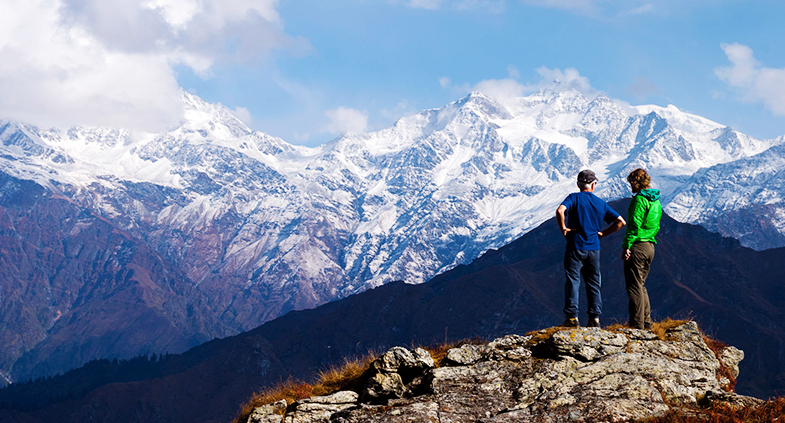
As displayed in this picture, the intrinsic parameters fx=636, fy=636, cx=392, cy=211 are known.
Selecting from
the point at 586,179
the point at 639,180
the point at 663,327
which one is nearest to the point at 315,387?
the point at 586,179

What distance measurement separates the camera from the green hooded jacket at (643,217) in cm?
1447

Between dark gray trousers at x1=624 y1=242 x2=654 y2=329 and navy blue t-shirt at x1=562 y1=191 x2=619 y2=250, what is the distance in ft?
3.98

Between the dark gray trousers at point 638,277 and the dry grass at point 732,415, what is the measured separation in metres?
4.37

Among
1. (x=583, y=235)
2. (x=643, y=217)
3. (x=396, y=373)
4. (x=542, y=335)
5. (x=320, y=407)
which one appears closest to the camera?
(x=320, y=407)

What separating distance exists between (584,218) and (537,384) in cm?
406

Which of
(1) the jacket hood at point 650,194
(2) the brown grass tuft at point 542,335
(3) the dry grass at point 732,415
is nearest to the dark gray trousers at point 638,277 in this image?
(1) the jacket hood at point 650,194

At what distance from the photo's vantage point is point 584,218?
14.0 metres

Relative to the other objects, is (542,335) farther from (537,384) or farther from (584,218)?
(584,218)

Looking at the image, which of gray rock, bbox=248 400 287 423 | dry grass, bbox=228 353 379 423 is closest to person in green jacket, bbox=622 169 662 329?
dry grass, bbox=228 353 379 423

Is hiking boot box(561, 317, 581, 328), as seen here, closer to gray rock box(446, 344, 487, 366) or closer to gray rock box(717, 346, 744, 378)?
gray rock box(446, 344, 487, 366)

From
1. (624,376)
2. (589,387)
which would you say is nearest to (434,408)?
(589,387)

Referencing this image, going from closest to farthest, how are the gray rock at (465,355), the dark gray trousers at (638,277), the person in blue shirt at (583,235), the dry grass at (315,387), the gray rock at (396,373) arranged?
1. the gray rock at (396,373)
2. the gray rock at (465,355)
3. the dry grass at (315,387)
4. the person in blue shirt at (583,235)
5. the dark gray trousers at (638,277)

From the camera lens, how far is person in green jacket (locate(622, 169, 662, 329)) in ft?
47.6

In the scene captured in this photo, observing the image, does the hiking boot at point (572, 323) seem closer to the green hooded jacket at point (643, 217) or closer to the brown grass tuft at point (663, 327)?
the brown grass tuft at point (663, 327)
